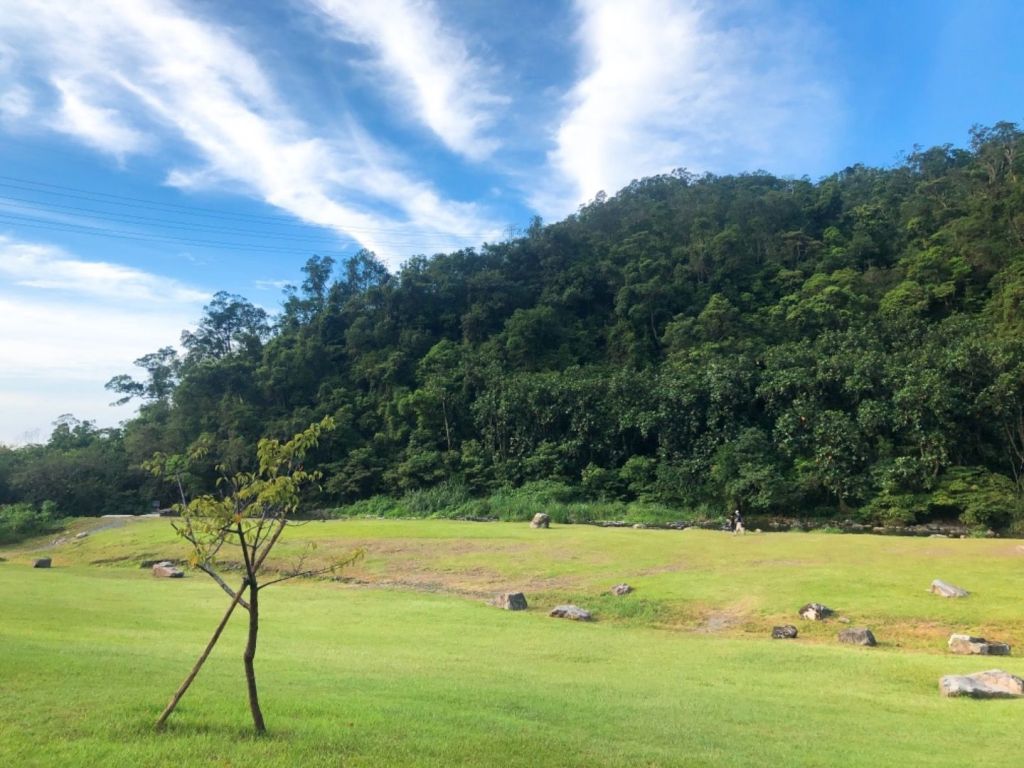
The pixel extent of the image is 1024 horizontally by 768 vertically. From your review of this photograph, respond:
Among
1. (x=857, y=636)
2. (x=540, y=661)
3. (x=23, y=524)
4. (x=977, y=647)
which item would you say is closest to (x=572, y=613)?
(x=540, y=661)

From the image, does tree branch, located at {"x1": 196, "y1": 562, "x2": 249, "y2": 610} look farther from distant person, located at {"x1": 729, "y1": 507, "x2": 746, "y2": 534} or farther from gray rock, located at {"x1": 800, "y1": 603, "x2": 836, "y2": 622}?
distant person, located at {"x1": 729, "y1": 507, "x2": 746, "y2": 534}

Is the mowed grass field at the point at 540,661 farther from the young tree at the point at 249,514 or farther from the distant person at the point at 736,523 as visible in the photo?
the distant person at the point at 736,523

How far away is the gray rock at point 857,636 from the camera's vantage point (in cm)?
1503

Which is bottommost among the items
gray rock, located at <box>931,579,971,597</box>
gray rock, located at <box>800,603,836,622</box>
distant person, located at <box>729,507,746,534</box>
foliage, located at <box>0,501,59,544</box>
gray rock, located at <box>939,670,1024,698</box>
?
gray rock, located at <box>800,603,836,622</box>

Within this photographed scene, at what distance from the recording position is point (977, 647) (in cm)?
1397

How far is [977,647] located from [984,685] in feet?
13.6

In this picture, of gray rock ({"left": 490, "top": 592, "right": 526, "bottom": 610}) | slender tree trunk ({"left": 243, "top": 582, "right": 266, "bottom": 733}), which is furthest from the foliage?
slender tree trunk ({"left": 243, "top": 582, "right": 266, "bottom": 733})

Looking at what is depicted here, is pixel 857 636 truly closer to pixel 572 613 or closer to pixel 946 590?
pixel 946 590

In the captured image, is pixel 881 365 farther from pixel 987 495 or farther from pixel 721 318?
pixel 721 318

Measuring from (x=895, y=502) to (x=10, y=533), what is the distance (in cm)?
5517

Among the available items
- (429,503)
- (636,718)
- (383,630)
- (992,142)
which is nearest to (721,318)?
(429,503)

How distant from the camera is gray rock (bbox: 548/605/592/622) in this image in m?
18.1

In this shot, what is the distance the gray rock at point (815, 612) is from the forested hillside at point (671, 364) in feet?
72.2

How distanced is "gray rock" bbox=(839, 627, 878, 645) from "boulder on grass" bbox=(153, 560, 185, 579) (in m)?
23.4
